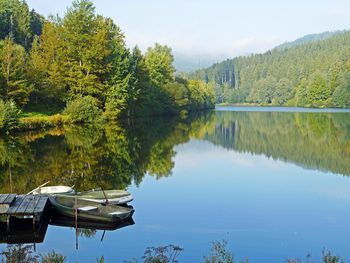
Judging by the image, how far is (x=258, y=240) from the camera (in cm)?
1583

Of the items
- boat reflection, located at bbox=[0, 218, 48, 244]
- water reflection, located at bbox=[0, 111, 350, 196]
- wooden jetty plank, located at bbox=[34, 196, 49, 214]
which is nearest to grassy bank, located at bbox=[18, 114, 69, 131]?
water reflection, located at bbox=[0, 111, 350, 196]

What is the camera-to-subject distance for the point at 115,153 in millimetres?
35469

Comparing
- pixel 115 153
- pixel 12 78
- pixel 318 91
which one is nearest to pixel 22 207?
pixel 115 153

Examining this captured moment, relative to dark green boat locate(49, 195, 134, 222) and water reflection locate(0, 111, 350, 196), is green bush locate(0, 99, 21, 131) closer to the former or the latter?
water reflection locate(0, 111, 350, 196)

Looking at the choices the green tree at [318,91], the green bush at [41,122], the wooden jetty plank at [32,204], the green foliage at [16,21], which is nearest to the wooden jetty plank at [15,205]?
the wooden jetty plank at [32,204]

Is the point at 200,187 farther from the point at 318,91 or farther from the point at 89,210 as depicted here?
the point at 318,91

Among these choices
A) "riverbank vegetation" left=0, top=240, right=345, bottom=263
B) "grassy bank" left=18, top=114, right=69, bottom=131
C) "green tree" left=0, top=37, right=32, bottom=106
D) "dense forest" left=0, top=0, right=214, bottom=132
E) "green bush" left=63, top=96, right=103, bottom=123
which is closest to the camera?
"riverbank vegetation" left=0, top=240, right=345, bottom=263

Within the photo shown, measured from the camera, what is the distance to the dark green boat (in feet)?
54.9

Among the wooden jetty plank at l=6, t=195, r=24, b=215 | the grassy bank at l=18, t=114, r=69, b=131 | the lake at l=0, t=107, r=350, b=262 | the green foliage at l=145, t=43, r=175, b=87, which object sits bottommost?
the lake at l=0, t=107, r=350, b=262

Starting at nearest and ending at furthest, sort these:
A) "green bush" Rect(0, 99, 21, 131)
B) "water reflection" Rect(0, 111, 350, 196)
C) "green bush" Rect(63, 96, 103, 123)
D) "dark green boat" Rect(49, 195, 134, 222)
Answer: "dark green boat" Rect(49, 195, 134, 222), "water reflection" Rect(0, 111, 350, 196), "green bush" Rect(0, 99, 21, 131), "green bush" Rect(63, 96, 103, 123)

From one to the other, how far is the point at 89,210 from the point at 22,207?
2475mm

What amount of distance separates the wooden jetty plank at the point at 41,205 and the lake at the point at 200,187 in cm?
82

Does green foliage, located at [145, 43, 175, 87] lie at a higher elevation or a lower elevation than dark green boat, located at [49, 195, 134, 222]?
higher

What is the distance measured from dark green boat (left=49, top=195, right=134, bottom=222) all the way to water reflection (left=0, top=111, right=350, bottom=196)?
5.08 meters
